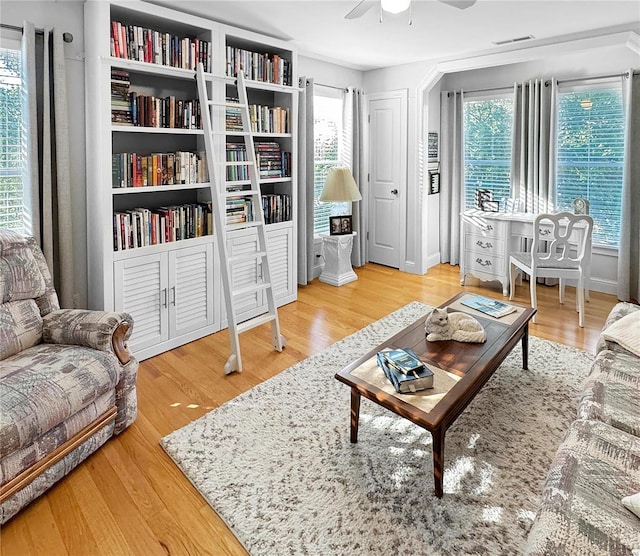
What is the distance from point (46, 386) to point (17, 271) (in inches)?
31.6

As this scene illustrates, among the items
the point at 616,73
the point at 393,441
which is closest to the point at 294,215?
the point at 393,441

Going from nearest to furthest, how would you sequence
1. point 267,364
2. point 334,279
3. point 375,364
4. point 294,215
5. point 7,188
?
1. point 375,364
2. point 7,188
3. point 267,364
4. point 294,215
5. point 334,279

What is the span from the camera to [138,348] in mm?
3289

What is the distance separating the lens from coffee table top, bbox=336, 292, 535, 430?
1921 millimetres

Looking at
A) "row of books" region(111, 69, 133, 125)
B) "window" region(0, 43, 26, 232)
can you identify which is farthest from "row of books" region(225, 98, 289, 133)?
"window" region(0, 43, 26, 232)

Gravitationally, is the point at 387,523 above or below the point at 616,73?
below

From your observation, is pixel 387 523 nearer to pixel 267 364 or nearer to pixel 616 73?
pixel 267 364

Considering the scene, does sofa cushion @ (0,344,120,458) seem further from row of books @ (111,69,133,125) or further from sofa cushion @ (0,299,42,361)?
row of books @ (111,69,133,125)

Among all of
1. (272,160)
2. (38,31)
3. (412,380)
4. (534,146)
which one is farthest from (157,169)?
(534,146)

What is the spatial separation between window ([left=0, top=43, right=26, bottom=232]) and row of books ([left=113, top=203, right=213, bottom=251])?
0.60 meters

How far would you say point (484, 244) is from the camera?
16.6ft

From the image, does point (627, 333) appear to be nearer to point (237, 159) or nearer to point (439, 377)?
point (439, 377)

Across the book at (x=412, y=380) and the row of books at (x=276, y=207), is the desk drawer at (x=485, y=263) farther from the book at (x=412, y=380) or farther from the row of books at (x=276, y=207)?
the book at (x=412, y=380)

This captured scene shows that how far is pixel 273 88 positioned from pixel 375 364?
276 centimetres
